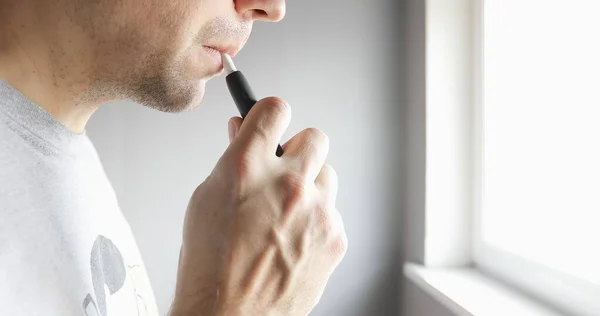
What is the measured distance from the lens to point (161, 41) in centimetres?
62

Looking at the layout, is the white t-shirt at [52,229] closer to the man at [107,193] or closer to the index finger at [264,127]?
the man at [107,193]

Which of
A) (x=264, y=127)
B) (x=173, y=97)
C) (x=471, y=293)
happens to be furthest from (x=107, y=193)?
(x=471, y=293)

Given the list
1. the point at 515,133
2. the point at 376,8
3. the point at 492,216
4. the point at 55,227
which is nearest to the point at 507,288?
the point at 492,216

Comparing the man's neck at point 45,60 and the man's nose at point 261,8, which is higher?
the man's nose at point 261,8

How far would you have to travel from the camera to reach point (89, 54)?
604 millimetres

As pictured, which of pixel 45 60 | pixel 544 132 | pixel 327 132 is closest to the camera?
pixel 45 60

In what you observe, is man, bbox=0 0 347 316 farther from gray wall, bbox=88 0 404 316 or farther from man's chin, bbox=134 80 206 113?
gray wall, bbox=88 0 404 316

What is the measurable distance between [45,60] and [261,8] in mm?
263

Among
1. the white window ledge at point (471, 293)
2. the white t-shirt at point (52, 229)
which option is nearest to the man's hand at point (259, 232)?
the white t-shirt at point (52, 229)

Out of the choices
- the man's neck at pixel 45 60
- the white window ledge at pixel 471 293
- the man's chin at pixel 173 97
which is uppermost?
the man's neck at pixel 45 60

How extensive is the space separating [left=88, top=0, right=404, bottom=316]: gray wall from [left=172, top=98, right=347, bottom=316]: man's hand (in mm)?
753

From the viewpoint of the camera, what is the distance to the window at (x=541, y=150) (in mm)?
838

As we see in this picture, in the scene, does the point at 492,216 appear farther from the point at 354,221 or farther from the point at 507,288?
the point at 354,221

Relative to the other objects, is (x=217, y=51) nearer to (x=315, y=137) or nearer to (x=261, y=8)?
(x=261, y=8)
